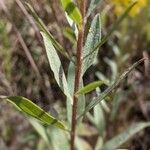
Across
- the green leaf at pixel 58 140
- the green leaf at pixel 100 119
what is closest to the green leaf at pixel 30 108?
the green leaf at pixel 58 140

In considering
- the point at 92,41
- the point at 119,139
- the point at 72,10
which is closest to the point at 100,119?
the point at 119,139

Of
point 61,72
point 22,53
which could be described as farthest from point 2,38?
point 61,72

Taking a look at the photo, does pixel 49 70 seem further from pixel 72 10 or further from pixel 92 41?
pixel 72 10

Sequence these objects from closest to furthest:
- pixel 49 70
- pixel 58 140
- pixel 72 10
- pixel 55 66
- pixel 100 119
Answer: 1. pixel 72 10
2. pixel 55 66
3. pixel 58 140
4. pixel 100 119
5. pixel 49 70

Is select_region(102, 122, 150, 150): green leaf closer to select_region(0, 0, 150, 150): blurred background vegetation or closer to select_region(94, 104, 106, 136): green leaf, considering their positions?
select_region(94, 104, 106, 136): green leaf

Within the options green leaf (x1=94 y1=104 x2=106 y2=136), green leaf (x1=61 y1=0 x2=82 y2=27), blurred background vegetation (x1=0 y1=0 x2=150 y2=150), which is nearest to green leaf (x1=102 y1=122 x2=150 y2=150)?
green leaf (x1=94 y1=104 x2=106 y2=136)

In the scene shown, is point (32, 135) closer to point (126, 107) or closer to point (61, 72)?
point (126, 107)

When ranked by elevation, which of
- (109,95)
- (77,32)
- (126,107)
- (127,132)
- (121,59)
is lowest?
(126,107)
